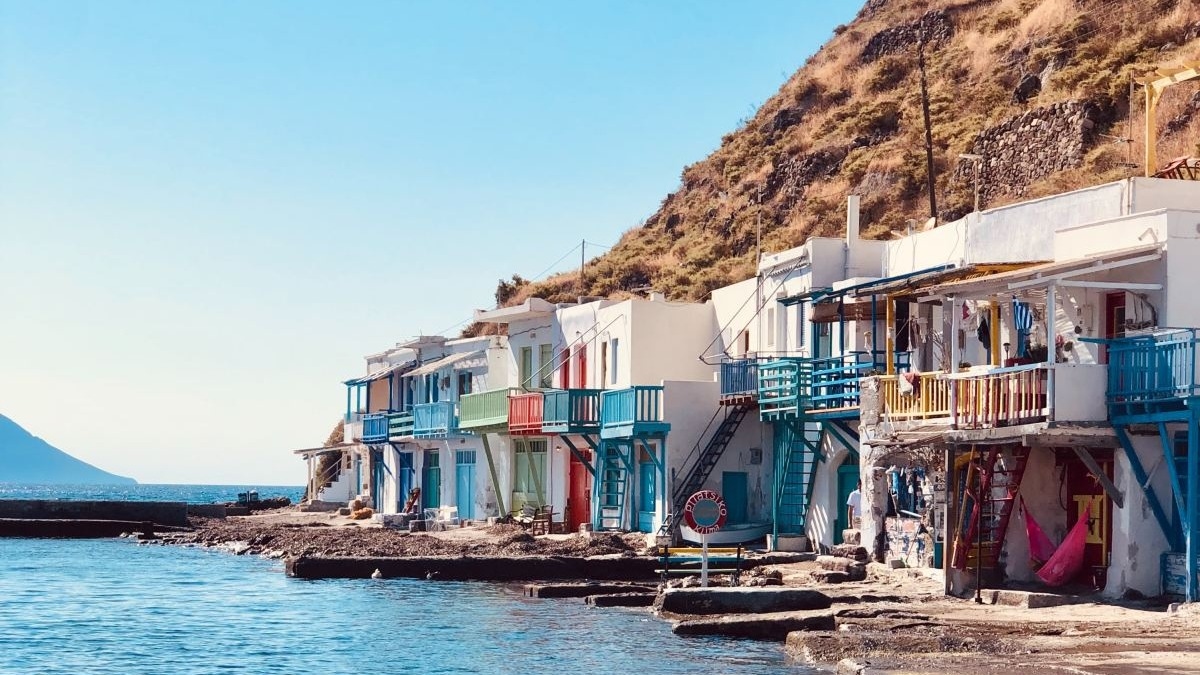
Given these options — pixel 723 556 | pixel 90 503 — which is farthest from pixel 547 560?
pixel 90 503

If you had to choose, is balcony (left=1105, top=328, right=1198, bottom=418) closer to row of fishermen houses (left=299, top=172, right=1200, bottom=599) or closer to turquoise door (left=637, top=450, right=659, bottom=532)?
row of fishermen houses (left=299, top=172, right=1200, bottom=599)

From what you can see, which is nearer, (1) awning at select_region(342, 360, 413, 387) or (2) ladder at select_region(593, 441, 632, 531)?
(2) ladder at select_region(593, 441, 632, 531)

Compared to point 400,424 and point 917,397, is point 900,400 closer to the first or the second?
point 917,397

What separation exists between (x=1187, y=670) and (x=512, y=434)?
104ft

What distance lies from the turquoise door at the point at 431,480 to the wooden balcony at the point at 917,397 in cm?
3014

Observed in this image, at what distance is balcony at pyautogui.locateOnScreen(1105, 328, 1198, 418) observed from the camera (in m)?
22.7

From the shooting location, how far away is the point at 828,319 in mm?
35531

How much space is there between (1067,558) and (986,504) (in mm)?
1952

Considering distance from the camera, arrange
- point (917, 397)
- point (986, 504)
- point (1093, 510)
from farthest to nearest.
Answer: point (917, 397) → point (986, 504) → point (1093, 510)

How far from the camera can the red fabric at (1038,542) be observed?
88.0 feet

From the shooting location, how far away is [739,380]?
129ft

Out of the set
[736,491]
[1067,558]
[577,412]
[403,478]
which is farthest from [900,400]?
[403,478]

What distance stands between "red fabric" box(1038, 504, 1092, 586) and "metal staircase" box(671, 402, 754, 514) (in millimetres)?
14400

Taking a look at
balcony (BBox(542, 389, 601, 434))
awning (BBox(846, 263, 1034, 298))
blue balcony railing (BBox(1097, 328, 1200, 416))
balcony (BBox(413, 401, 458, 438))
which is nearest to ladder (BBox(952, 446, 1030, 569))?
blue balcony railing (BBox(1097, 328, 1200, 416))
